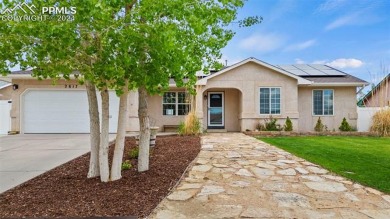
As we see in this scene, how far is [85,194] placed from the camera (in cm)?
408

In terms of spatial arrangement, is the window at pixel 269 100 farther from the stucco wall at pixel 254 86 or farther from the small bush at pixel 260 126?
the small bush at pixel 260 126

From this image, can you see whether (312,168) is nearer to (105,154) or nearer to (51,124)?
(105,154)

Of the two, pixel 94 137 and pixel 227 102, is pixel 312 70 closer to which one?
pixel 227 102

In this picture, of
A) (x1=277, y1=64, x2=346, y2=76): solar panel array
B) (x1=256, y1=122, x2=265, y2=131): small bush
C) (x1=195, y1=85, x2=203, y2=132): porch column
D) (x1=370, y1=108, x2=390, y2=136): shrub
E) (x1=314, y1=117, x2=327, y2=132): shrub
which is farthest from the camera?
(x1=277, y1=64, x2=346, y2=76): solar panel array

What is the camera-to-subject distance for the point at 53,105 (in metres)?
14.0

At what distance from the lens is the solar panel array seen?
16.2 m

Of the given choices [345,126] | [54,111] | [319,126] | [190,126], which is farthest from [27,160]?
[345,126]

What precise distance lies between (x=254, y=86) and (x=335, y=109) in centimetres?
517

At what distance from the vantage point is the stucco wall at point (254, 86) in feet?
47.0

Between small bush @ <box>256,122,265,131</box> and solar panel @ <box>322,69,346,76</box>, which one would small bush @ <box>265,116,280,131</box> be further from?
solar panel @ <box>322,69,346,76</box>

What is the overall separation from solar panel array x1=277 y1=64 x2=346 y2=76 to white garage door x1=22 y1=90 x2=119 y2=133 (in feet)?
40.2

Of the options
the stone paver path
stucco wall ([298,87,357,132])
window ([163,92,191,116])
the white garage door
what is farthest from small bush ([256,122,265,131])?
the white garage door

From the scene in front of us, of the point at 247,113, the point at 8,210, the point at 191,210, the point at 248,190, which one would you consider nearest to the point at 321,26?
the point at 247,113

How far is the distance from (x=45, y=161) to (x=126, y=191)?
3732 mm
